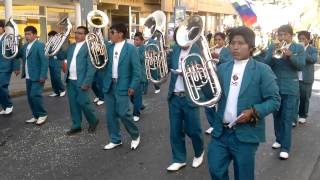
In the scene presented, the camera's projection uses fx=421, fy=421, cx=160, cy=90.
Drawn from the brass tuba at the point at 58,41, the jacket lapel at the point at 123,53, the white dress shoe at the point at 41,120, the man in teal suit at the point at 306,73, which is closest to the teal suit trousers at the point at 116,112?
the jacket lapel at the point at 123,53

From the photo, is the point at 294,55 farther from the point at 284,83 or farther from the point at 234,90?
the point at 234,90

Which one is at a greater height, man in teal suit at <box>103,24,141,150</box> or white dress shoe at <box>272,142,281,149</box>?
man in teal suit at <box>103,24,141,150</box>

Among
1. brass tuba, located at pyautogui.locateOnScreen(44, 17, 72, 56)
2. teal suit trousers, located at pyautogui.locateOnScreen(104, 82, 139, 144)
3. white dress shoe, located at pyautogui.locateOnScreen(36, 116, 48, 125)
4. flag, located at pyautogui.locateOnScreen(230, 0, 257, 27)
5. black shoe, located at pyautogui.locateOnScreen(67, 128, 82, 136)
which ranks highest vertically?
flag, located at pyautogui.locateOnScreen(230, 0, 257, 27)

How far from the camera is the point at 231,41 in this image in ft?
11.6

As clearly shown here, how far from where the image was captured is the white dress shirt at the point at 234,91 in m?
3.53

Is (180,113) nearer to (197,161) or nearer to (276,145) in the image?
(197,161)

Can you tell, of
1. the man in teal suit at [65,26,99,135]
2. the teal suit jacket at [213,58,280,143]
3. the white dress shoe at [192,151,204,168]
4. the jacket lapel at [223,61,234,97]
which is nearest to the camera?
the teal suit jacket at [213,58,280,143]

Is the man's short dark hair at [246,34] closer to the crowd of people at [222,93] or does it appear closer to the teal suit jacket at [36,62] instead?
the crowd of people at [222,93]

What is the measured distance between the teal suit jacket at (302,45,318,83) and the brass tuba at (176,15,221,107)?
3.60 meters

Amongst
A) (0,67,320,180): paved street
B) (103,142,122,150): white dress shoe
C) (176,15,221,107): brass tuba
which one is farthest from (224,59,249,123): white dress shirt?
(103,142,122,150): white dress shoe

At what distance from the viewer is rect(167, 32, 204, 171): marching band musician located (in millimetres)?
4945

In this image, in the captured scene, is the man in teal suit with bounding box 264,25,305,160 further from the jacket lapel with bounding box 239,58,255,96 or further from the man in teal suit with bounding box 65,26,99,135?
the man in teal suit with bounding box 65,26,99,135

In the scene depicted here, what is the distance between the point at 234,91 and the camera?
3.55 metres

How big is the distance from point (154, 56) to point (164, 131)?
2.23 m
